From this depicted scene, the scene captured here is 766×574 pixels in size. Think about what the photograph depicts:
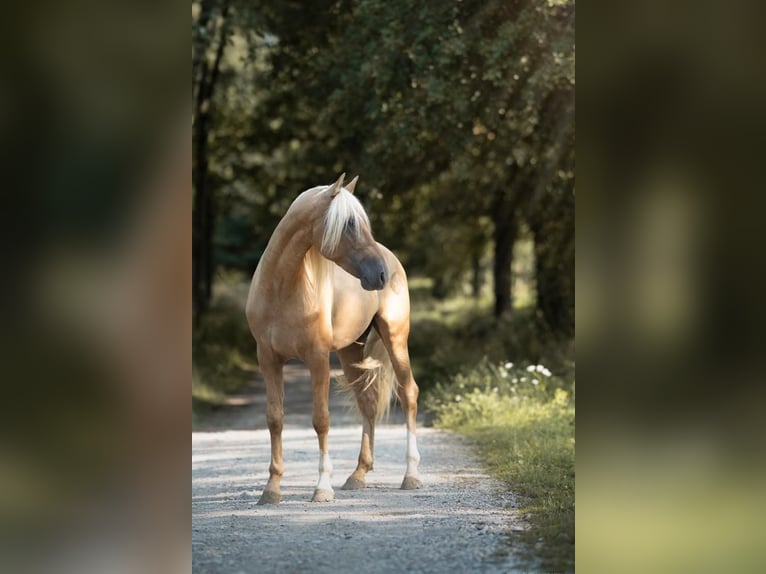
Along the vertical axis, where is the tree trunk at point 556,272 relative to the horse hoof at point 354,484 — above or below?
above

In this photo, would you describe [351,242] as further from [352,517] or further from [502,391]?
[502,391]

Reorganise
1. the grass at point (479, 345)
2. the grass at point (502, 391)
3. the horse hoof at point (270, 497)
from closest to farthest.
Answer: the grass at point (502, 391) → the horse hoof at point (270, 497) → the grass at point (479, 345)

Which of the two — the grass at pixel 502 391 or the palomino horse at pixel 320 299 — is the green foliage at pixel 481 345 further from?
the palomino horse at pixel 320 299

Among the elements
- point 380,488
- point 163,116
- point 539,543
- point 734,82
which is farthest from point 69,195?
point 380,488

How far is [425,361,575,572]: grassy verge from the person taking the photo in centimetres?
463

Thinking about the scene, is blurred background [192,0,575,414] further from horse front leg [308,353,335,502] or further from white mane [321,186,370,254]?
horse front leg [308,353,335,502]

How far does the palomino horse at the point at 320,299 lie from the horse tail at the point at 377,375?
21 centimetres

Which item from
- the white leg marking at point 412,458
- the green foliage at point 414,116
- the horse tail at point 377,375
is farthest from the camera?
the green foliage at point 414,116

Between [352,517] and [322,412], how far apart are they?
650mm

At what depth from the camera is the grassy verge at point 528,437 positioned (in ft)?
15.2

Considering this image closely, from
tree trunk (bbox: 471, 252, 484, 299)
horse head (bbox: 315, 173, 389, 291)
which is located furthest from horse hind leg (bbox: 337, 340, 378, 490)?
Answer: tree trunk (bbox: 471, 252, 484, 299)

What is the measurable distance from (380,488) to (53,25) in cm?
389

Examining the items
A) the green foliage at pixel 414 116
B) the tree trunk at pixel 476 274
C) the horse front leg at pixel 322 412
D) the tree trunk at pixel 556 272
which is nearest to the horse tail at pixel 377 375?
the horse front leg at pixel 322 412

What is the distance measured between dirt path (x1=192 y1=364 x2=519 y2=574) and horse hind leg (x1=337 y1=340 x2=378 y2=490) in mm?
130
